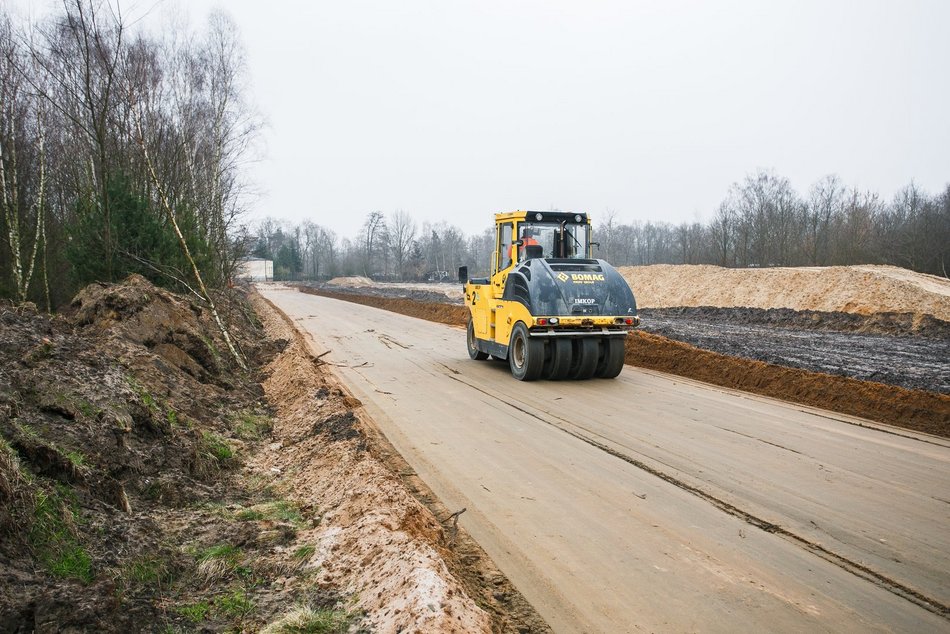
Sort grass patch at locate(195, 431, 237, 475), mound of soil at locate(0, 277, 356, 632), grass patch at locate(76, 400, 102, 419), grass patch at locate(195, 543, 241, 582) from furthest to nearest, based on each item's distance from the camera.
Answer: grass patch at locate(195, 431, 237, 475) < grass patch at locate(76, 400, 102, 419) < grass patch at locate(195, 543, 241, 582) < mound of soil at locate(0, 277, 356, 632)

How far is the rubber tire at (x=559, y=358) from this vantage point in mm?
10906

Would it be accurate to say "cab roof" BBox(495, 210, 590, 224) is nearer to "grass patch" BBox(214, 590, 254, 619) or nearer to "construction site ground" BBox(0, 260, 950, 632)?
"construction site ground" BBox(0, 260, 950, 632)

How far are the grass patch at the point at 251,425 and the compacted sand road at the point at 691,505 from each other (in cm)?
146

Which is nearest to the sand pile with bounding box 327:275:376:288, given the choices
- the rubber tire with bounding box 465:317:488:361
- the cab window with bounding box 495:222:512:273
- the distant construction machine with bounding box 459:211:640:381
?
the rubber tire with bounding box 465:317:488:361

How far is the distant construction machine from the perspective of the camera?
10.8m

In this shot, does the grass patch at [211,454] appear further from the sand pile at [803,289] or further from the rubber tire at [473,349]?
the sand pile at [803,289]

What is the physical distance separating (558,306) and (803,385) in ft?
13.6

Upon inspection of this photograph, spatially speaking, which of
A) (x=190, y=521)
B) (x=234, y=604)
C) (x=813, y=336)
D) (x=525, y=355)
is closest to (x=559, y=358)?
(x=525, y=355)

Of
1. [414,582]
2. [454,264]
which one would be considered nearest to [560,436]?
[414,582]

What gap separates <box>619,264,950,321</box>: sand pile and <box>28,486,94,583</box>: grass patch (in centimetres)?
2376

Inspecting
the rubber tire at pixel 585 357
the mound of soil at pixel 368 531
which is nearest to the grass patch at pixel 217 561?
the mound of soil at pixel 368 531

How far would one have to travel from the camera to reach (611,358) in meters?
11.1

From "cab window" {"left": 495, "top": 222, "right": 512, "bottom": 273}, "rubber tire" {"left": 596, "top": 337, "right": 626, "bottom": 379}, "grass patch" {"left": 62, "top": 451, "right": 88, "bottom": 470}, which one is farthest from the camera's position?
"cab window" {"left": 495, "top": 222, "right": 512, "bottom": 273}

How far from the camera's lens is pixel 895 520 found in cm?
483
